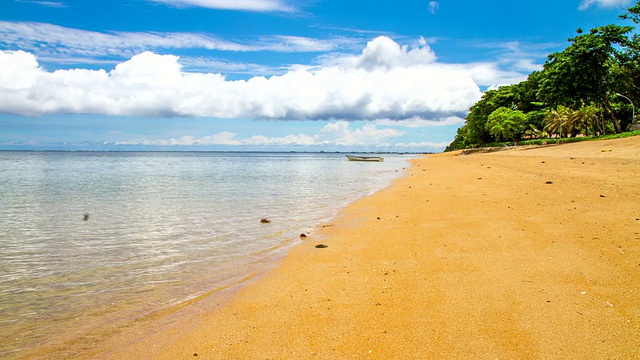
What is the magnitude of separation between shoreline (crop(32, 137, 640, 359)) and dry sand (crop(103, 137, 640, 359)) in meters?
0.02

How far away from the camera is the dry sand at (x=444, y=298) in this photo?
12.8 ft

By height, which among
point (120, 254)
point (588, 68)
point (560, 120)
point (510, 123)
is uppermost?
point (588, 68)

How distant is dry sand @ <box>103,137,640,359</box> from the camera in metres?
3.91

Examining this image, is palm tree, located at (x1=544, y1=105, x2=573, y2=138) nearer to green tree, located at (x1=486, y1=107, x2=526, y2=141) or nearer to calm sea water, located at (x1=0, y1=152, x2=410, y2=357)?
green tree, located at (x1=486, y1=107, x2=526, y2=141)

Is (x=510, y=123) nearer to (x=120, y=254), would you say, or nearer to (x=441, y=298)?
(x=441, y=298)

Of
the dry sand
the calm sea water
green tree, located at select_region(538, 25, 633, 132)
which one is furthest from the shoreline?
green tree, located at select_region(538, 25, 633, 132)

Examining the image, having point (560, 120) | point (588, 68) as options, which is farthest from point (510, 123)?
point (588, 68)

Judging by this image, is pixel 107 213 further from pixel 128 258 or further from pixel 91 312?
pixel 91 312

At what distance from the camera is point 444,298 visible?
5.07 m

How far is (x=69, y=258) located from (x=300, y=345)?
6774mm

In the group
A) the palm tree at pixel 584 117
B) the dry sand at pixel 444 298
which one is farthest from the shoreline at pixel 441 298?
the palm tree at pixel 584 117

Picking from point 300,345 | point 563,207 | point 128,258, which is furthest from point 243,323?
point 563,207

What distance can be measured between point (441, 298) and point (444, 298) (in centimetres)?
4

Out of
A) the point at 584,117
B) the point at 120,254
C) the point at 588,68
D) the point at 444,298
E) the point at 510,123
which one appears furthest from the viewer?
the point at 510,123
